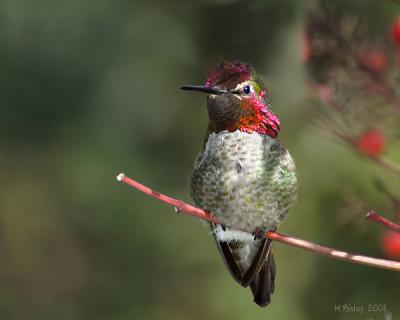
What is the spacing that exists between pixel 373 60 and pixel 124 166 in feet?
9.10

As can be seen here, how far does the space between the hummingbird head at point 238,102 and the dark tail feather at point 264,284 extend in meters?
0.47

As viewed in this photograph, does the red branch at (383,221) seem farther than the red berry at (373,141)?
No

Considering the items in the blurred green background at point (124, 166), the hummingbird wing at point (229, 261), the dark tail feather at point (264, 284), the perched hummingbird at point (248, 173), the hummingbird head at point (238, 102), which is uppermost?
the hummingbird head at point (238, 102)

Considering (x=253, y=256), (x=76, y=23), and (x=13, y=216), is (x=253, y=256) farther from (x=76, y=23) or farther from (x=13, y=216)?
(x=13, y=216)

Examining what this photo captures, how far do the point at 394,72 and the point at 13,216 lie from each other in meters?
3.73

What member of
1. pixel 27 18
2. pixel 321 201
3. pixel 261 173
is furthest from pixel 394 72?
pixel 27 18

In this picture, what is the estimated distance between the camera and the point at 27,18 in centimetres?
496

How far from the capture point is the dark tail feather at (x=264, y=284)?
8.19 ft

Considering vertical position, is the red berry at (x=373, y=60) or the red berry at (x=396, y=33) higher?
the red berry at (x=396, y=33)

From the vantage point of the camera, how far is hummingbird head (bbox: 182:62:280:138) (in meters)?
2.10

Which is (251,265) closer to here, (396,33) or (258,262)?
(258,262)

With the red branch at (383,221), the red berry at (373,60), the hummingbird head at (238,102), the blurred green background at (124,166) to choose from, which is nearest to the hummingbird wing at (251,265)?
the hummingbird head at (238,102)

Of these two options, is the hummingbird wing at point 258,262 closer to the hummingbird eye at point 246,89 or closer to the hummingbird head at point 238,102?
the hummingbird head at point 238,102

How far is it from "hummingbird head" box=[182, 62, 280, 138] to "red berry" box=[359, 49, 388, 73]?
1.05 ft
